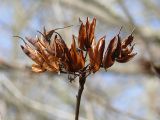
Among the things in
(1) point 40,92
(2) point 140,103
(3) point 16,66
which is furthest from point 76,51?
(2) point 140,103

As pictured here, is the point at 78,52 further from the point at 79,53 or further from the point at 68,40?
the point at 68,40

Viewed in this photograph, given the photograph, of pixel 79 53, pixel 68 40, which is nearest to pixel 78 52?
pixel 79 53

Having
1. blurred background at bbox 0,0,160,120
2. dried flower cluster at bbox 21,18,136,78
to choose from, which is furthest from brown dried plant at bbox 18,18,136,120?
blurred background at bbox 0,0,160,120

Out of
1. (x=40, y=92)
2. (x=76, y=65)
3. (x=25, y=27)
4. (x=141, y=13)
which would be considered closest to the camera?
(x=76, y=65)

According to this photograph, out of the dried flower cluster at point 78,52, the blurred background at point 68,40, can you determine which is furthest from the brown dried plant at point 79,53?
the blurred background at point 68,40

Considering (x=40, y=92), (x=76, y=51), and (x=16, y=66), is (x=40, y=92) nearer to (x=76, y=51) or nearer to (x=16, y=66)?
(x=16, y=66)

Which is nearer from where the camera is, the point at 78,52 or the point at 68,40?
the point at 78,52

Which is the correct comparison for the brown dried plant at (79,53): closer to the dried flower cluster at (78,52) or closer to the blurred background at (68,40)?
the dried flower cluster at (78,52)

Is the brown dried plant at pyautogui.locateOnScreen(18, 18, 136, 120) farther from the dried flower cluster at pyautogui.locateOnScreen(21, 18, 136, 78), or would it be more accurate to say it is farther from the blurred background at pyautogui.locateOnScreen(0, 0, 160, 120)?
the blurred background at pyautogui.locateOnScreen(0, 0, 160, 120)
